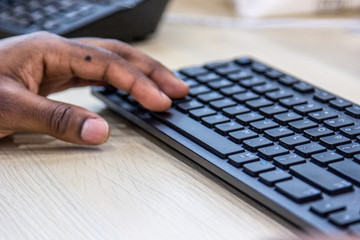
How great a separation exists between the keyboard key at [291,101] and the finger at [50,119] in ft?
0.63

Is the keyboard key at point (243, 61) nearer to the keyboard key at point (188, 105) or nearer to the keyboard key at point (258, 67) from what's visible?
the keyboard key at point (258, 67)

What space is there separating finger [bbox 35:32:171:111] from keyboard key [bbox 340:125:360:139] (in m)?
0.22

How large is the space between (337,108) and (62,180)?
0.29 m

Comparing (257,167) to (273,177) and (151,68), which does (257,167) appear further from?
(151,68)

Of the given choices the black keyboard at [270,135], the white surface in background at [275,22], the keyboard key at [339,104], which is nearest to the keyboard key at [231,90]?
the black keyboard at [270,135]

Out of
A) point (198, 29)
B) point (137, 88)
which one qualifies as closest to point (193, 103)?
point (137, 88)

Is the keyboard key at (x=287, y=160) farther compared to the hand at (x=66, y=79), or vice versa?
the hand at (x=66, y=79)

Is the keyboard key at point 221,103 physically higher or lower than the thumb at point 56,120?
higher

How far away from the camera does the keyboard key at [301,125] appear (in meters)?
0.56

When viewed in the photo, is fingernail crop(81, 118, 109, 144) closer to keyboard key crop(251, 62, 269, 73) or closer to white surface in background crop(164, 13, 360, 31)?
keyboard key crop(251, 62, 269, 73)

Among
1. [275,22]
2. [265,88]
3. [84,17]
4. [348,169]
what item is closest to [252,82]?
[265,88]

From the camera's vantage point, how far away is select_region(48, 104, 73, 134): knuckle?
1.93ft

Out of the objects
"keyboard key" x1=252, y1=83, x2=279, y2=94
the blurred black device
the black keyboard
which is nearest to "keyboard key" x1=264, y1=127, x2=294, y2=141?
the black keyboard

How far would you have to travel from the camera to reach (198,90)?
2.22 ft
